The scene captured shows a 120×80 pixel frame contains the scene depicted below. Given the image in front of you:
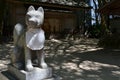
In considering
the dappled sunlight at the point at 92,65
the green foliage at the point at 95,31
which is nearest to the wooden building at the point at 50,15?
the green foliage at the point at 95,31

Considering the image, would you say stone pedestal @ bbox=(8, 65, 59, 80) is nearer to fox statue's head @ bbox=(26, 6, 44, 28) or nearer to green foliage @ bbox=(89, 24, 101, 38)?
fox statue's head @ bbox=(26, 6, 44, 28)

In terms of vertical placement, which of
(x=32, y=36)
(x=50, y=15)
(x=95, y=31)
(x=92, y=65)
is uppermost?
(x=50, y=15)

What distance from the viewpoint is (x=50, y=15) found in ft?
61.4

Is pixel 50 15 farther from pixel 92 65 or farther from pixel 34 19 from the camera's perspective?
pixel 34 19

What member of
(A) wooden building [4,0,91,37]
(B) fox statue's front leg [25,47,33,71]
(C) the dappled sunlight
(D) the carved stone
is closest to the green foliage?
(A) wooden building [4,0,91,37]

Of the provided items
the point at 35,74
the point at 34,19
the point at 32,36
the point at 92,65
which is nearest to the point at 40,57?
the point at 35,74

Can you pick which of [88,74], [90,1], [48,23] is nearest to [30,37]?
[88,74]

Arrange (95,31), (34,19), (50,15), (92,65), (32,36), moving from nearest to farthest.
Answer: (34,19), (32,36), (92,65), (50,15), (95,31)

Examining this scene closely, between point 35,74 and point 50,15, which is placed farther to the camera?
point 50,15

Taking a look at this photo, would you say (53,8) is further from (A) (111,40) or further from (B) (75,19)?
(A) (111,40)

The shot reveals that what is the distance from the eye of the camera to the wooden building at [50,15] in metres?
17.7

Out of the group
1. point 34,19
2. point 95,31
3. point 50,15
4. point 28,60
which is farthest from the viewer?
point 95,31

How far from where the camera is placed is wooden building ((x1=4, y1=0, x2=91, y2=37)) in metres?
17.7

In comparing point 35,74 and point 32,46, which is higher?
point 32,46
